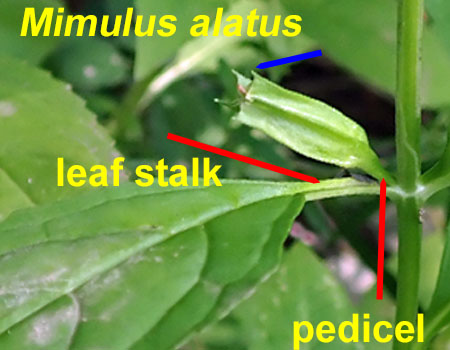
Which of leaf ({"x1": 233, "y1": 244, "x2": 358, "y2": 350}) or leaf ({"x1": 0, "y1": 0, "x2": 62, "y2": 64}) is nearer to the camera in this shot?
leaf ({"x1": 233, "y1": 244, "x2": 358, "y2": 350})

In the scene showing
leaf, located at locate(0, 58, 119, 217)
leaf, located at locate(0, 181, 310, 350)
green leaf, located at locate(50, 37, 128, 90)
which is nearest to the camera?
leaf, located at locate(0, 181, 310, 350)

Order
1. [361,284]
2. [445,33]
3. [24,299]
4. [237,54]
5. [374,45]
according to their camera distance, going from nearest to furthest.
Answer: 1. [24,299]
2. [445,33]
3. [374,45]
4. [237,54]
5. [361,284]

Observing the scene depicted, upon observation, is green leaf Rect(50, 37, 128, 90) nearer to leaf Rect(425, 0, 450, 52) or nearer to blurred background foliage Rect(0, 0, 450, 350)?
blurred background foliage Rect(0, 0, 450, 350)

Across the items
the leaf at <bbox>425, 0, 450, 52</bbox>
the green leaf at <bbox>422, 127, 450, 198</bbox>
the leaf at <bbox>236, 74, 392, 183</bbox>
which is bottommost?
the green leaf at <bbox>422, 127, 450, 198</bbox>

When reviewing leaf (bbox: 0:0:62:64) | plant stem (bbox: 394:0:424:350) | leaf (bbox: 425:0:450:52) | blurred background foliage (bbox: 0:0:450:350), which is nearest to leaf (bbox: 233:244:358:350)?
Result: blurred background foliage (bbox: 0:0:450:350)

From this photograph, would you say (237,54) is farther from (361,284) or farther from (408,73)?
(408,73)

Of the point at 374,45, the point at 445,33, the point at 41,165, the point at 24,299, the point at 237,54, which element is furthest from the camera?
the point at 237,54

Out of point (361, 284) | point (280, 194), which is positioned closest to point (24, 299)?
point (280, 194)
